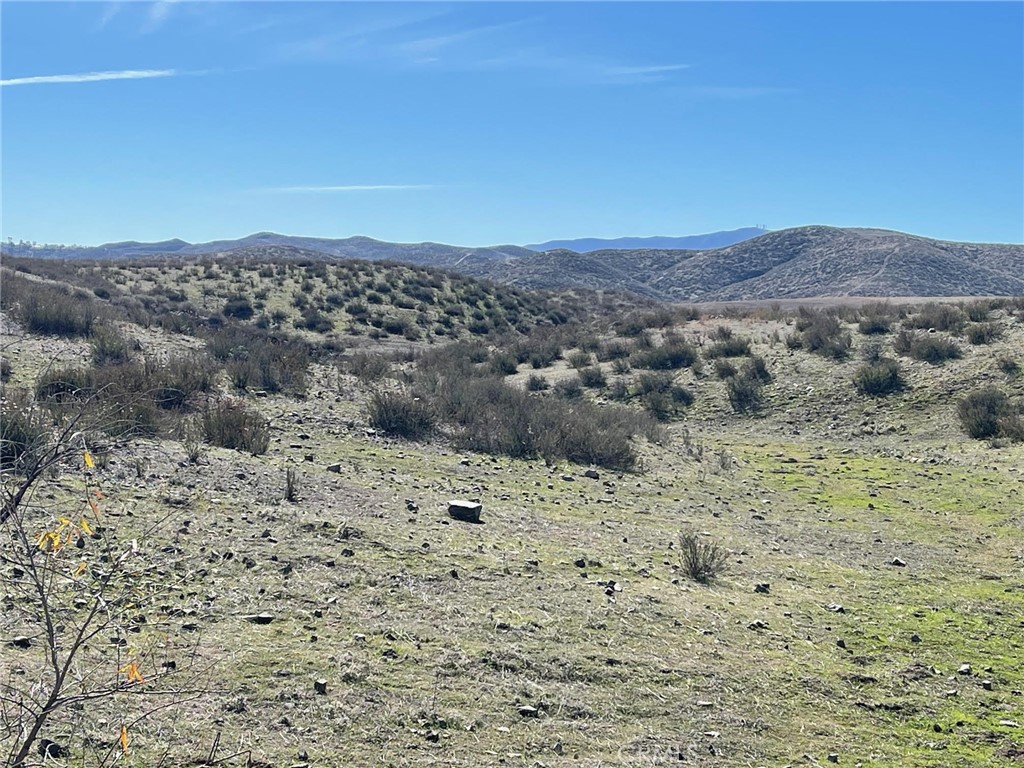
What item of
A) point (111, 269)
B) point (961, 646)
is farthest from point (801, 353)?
point (111, 269)

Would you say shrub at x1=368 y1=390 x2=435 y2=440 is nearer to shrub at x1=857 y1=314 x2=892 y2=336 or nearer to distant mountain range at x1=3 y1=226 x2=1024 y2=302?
shrub at x1=857 y1=314 x2=892 y2=336

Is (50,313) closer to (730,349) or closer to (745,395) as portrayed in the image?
(745,395)

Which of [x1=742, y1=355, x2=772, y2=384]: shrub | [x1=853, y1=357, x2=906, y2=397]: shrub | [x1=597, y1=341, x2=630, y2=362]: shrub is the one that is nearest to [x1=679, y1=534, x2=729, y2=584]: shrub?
[x1=853, y1=357, x2=906, y2=397]: shrub

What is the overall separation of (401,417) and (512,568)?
787 cm

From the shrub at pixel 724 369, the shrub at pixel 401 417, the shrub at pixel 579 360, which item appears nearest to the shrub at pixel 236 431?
the shrub at pixel 401 417

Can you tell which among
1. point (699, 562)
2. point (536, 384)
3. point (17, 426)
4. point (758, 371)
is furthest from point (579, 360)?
point (699, 562)

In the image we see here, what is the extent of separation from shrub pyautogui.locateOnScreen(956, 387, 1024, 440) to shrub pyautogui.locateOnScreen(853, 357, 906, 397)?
7.84ft

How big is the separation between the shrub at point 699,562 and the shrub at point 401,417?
24.5 feet

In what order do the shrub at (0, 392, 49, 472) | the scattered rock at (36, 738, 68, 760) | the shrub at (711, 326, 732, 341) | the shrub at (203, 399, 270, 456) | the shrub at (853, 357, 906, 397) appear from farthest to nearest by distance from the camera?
the shrub at (711, 326, 732, 341)
the shrub at (853, 357, 906, 397)
the shrub at (203, 399, 270, 456)
the shrub at (0, 392, 49, 472)
the scattered rock at (36, 738, 68, 760)

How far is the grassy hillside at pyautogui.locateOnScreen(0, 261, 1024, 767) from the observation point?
498 centimetres

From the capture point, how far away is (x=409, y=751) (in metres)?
4.64

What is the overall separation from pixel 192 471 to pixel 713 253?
10617cm

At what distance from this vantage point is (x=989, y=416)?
717 inches

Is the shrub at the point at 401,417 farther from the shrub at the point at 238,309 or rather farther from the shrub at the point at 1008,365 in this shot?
the shrub at the point at 238,309
